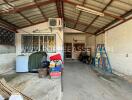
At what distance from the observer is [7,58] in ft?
31.2

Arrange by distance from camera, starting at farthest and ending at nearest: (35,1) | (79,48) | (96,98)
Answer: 1. (79,48)
2. (35,1)
3. (96,98)

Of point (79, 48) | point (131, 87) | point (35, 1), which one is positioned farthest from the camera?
point (79, 48)

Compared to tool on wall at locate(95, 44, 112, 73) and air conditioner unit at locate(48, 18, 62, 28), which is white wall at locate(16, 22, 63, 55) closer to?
air conditioner unit at locate(48, 18, 62, 28)

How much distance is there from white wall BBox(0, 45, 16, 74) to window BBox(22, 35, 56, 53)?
0.94 meters

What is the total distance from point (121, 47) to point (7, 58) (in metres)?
6.20

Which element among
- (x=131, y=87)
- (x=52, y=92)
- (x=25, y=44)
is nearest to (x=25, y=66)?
(x=25, y=44)

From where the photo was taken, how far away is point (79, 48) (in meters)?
17.7

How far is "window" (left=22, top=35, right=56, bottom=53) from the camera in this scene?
36.6 ft

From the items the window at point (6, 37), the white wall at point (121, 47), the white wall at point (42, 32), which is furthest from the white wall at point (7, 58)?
the white wall at point (121, 47)

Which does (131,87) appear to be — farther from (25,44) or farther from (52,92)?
(25,44)

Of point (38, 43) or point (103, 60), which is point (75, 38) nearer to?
point (38, 43)

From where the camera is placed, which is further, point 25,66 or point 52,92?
point 25,66

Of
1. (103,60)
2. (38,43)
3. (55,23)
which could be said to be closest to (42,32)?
(38,43)

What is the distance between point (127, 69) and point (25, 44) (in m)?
6.68
